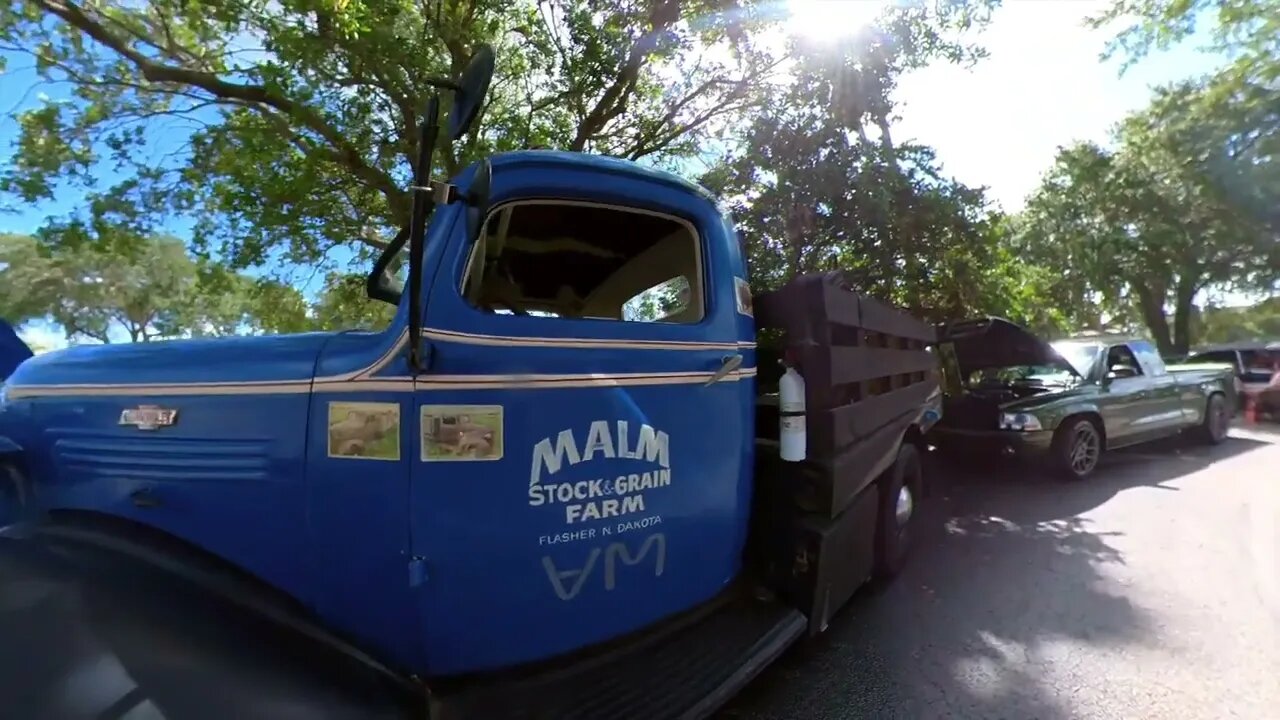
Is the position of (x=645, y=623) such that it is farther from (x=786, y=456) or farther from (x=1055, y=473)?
(x=1055, y=473)

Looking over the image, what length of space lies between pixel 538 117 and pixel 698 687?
790cm

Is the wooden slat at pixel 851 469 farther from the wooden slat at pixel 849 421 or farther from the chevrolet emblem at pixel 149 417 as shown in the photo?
the chevrolet emblem at pixel 149 417

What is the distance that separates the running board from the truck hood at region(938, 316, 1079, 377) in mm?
5095

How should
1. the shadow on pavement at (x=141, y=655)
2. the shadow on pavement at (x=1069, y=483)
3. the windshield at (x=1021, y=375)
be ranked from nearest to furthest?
the shadow on pavement at (x=141, y=655)
the shadow on pavement at (x=1069, y=483)
the windshield at (x=1021, y=375)

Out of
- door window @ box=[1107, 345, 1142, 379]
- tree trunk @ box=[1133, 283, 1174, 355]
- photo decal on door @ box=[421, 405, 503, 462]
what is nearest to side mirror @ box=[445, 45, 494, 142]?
photo decal on door @ box=[421, 405, 503, 462]

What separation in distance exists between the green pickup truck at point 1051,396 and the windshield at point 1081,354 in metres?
0.01

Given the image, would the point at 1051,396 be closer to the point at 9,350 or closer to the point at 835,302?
the point at 835,302

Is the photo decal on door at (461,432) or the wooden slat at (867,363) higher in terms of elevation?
the wooden slat at (867,363)

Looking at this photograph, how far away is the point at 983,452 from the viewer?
6.79 metres

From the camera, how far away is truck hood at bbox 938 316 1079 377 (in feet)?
22.2

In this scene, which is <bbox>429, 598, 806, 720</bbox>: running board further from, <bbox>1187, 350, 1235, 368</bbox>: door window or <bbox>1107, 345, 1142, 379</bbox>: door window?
<bbox>1187, 350, 1235, 368</bbox>: door window

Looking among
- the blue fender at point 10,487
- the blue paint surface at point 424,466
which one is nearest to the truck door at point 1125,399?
the blue paint surface at point 424,466

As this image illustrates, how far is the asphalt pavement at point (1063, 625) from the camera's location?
2723 mm

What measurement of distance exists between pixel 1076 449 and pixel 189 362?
7.56 meters
